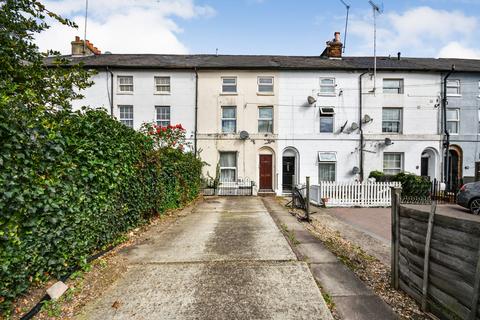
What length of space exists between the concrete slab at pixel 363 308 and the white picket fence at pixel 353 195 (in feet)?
28.5

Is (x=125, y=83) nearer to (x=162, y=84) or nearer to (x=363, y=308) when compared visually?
(x=162, y=84)

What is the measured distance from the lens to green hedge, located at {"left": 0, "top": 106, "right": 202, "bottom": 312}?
2.62 meters

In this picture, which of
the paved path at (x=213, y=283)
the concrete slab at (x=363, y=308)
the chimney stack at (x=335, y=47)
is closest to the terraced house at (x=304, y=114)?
the chimney stack at (x=335, y=47)

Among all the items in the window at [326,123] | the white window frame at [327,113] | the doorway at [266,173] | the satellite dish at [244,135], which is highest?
the white window frame at [327,113]

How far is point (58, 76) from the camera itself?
16.4ft

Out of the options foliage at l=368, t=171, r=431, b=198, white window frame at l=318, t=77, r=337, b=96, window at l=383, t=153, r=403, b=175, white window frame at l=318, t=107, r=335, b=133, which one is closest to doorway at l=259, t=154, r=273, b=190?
white window frame at l=318, t=107, r=335, b=133

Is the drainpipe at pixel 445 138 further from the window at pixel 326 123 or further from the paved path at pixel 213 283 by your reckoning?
the paved path at pixel 213 283

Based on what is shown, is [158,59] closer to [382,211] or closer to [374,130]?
[374,130]

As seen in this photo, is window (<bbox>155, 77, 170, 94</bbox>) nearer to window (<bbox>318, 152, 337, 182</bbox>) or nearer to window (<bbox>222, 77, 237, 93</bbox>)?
window (<bbox>222, 77, 237, 93</bbox>)

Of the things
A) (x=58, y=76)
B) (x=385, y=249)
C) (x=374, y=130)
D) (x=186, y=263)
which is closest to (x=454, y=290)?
(x=385, y=249)

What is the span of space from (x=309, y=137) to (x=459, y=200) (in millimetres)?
8446

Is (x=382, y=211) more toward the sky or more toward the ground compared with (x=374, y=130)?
more toward the ground

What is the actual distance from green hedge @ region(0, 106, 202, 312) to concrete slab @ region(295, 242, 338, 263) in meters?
3.77

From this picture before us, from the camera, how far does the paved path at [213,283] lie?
2.88 metres
